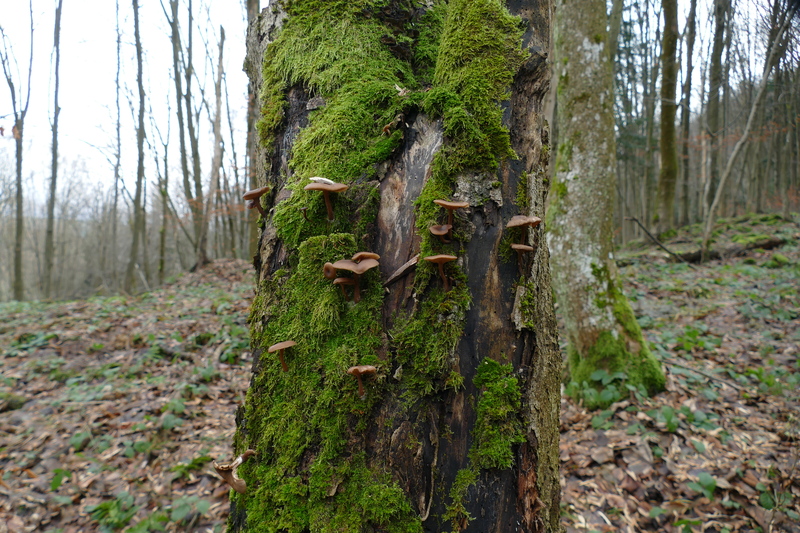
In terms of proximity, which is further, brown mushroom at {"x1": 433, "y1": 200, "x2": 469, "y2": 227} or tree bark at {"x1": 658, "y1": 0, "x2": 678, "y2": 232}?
tree bark at {"x1": 658, "y1": 0, "x2": 678, "y2": 232}

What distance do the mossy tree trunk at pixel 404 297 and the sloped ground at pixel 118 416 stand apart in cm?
196

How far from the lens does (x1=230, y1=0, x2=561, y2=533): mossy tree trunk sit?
4.62 feet

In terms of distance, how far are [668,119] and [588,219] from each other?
397 inches

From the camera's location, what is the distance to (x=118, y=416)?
184 inches

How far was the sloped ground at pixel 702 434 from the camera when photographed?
10.6 feet

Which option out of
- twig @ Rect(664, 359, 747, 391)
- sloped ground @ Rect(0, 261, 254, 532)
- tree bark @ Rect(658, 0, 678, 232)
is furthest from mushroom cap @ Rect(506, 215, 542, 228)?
tree bark @ Rect(658, 0, 678, 232)

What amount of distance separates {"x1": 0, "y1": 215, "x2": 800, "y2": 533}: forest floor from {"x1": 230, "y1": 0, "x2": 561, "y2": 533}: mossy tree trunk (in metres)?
2.48

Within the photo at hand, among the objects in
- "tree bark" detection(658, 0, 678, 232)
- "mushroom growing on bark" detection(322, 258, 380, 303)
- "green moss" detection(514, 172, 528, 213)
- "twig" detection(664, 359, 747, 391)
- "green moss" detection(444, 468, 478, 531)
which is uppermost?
"tree bark" detection(658, 0, 678, 232)

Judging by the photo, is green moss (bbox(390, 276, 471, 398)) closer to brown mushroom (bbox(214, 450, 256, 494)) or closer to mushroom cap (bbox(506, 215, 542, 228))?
mushroom cap (bbox(506, 215, 542, 228))

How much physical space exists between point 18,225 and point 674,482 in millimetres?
18302

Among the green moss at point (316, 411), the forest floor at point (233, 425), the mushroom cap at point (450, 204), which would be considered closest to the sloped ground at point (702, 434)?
the forest floor at point (233, 425)

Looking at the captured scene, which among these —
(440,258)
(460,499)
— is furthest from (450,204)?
(460,499)

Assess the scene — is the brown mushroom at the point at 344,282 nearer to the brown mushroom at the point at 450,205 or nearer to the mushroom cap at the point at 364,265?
the mushroom cap at the point at 364,265

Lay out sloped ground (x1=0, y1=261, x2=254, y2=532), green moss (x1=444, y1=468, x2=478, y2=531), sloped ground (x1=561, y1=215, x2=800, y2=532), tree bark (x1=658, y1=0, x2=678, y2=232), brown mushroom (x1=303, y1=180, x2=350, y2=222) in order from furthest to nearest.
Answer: tree bark (x1=658, y1=0, x2=678, y2=232)
sloped ground (x1=0, y1=261, x2=254, y2=532)
sloped ground (x1=561, y1=215, x2=800, y2=532)
brown mushroom (x1=303, y1=180, x2=350, y2=222)
green moss (x1=444, y1=468, x2=478, y2=531)
